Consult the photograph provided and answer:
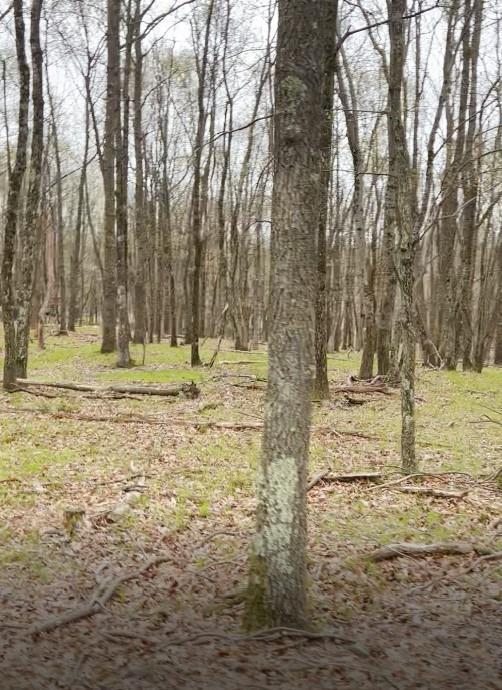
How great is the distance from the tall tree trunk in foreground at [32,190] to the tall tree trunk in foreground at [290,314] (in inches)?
404

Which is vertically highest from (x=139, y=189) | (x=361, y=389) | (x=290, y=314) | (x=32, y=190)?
(x=139, y=189)

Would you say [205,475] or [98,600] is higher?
[205,475]

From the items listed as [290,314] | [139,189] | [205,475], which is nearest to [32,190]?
[205,475]

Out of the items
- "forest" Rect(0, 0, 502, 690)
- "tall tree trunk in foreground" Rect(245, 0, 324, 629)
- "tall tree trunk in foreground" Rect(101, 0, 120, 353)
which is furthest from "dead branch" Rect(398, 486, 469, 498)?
"tall tree trunk in foreground" Rect(101, 0, 120, 353)

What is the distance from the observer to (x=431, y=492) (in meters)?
7.33

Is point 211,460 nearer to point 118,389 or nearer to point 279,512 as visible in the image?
point 279,512

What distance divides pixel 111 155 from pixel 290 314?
17032 mm

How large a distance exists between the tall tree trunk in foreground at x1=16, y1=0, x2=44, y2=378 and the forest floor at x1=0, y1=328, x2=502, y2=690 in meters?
3.04

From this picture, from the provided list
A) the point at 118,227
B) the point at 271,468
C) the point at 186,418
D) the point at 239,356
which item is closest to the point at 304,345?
the point at 271,468

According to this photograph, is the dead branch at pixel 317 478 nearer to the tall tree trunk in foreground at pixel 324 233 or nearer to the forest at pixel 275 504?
the forest at pixel 275 504

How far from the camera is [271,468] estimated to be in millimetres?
4340

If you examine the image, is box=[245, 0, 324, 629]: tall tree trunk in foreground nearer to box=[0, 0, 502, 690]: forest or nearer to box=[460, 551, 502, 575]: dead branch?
box=[0, 0, 502, 690]: forest

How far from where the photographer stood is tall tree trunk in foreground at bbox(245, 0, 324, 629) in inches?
163

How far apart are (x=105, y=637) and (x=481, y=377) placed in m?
16.5
